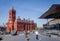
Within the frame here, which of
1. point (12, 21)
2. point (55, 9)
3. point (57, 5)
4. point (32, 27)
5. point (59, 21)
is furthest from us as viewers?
point (12, 21)

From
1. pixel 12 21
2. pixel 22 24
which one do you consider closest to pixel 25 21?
pixel 22 24

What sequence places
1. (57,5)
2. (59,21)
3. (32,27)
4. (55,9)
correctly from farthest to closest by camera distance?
1. (32,27)
2. (59,21)
3. (55,9)
4. (57,5)

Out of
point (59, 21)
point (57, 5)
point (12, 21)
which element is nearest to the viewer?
point (57, 5)

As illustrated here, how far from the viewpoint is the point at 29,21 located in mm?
96562

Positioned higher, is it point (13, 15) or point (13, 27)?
point (13, 15)

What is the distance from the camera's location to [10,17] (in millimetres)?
103875

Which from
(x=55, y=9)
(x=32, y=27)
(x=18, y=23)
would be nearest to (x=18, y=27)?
(x=18, y=23)

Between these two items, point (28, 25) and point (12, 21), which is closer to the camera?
point (28, 25)

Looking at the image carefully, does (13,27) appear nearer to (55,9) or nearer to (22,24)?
(22,24)

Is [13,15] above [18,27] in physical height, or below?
above

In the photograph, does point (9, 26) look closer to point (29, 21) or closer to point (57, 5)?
point (29, 21)

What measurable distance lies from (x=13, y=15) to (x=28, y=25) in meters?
16.0

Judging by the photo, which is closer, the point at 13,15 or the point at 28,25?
the point at 28,25

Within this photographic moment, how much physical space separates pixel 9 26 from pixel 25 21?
1255 cm
